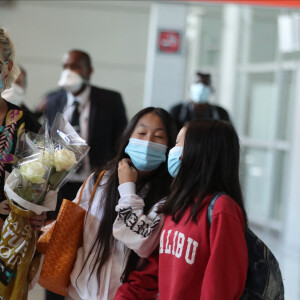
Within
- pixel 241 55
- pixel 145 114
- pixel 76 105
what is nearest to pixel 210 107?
pixel 76 105

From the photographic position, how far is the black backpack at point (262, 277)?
1883mm

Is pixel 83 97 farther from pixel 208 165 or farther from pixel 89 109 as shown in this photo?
pixel 208 165

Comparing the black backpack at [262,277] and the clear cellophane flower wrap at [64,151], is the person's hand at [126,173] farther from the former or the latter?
the black backpack at [262,277]

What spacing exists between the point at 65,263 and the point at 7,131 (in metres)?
0.53

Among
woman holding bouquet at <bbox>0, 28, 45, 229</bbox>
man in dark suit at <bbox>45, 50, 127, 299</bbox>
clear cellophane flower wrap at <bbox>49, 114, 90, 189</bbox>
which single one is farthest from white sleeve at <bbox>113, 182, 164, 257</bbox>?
man in dark suit at <bbox>45, 50, 127, 299</bbox>

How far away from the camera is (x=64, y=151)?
196 centimetres

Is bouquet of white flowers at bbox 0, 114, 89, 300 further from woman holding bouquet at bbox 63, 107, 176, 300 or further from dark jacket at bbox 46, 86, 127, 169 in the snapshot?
dark jacket at bbox 46, 86, 127, 169

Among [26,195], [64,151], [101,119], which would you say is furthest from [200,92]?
[26,195]

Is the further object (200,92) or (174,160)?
(200,92)

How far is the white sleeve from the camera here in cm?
213

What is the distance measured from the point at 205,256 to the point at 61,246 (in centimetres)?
56

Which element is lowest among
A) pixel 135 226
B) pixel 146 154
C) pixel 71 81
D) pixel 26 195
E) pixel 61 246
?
pixel 61 246

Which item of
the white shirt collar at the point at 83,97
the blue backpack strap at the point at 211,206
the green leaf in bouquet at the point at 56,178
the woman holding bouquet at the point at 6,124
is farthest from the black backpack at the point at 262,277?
the white shirt collar at the point at 83,97

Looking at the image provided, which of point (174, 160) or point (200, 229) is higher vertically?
point (174, 160)
